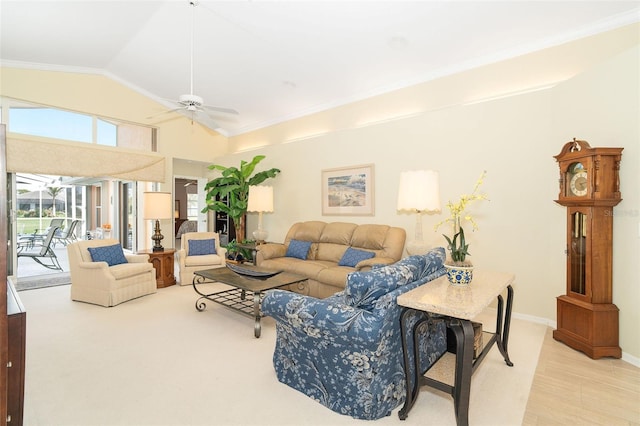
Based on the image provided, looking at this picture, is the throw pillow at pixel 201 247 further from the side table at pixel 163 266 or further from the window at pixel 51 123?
the window at pixel 51 123

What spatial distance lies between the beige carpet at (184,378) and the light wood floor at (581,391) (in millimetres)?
92

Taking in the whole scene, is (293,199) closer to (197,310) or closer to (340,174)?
(340,174)

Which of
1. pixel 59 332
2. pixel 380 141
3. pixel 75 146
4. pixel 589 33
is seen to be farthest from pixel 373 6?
pixel 75 146

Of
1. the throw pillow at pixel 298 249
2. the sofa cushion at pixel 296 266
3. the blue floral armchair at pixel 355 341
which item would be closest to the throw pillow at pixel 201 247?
the sofa cushion at pixel 296 266

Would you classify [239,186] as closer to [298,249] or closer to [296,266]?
[298,249]

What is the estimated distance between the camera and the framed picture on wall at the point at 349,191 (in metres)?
5.16

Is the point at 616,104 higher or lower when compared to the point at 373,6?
lower

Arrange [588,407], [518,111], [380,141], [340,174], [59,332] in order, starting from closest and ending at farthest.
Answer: [588,407]
[59,332]
[518,111]
[380,141]
[340,174]

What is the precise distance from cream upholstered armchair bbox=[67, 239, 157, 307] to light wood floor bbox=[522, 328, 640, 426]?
4729 millimetres

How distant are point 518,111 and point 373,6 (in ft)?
6.98

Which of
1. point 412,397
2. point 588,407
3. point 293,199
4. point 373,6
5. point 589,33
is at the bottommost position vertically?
point 588,407

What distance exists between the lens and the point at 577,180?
9.87 feet

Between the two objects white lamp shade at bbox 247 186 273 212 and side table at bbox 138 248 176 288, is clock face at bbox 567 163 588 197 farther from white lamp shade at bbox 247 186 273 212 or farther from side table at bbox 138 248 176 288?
side table at bbox 138 248 176 288

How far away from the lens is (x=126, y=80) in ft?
20.6
